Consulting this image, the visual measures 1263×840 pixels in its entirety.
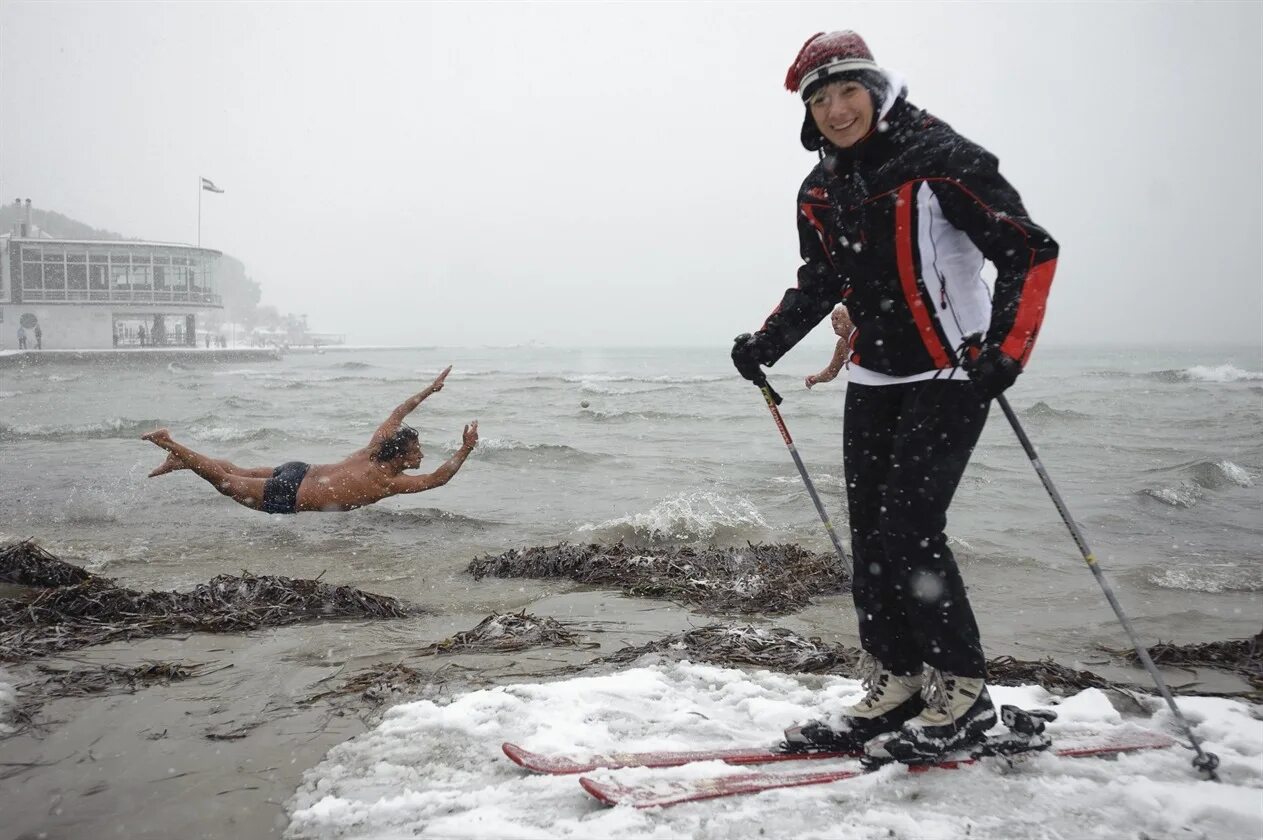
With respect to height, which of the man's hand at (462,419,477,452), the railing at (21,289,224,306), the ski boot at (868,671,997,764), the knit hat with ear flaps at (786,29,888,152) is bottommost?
the ski boot at (868,671,997,764)

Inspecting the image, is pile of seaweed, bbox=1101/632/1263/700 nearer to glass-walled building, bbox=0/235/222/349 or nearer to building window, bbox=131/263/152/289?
glass-walled building, bbox=0/235/222/349

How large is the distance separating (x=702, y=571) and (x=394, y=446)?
349cm

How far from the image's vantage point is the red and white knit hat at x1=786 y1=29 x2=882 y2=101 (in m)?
2.75

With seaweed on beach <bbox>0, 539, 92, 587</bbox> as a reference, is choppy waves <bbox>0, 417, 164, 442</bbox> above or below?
below

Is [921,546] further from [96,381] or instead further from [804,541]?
[96,381]

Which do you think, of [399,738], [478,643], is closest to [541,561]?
[478,643]

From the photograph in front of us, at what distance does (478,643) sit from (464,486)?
28.2ft

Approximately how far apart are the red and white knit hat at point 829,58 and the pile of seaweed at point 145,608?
424cm

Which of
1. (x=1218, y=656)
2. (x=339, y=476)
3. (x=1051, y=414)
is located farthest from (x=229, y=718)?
(x=1051, y=414)

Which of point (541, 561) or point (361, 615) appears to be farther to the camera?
point (541, 561)

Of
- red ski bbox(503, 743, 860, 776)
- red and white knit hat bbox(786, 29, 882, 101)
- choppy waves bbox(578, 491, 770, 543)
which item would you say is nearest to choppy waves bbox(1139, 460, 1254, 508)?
choppy waves bbox(578, 491, 770, 543)

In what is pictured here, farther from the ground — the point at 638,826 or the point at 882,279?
the point at 882,279

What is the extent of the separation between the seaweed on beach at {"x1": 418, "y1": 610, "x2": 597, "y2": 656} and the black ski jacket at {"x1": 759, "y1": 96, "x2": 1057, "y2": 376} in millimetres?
2460

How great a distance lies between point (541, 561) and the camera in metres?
6.88
